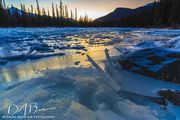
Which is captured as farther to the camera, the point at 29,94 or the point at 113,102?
the point at 29,94

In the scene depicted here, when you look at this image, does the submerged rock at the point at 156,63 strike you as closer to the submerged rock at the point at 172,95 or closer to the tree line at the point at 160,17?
the submerged rock at the point at 172,95

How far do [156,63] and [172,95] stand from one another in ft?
5.73

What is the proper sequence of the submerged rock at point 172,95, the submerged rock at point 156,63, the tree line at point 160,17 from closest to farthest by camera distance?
the submerged rock at point 172,95, the submerged rock at point 156,63, the tree line at point 160,17

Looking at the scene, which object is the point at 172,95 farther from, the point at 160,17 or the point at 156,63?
the point at 160,17

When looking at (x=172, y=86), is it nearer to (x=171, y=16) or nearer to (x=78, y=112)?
(x=78, y=112)

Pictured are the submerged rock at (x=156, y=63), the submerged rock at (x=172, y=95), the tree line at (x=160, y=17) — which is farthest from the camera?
the tree line at (x=160, y=17)

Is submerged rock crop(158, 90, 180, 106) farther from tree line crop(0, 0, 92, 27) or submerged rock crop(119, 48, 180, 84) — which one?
tree line crop(0, 0, 92, 27)

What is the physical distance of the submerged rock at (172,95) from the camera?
309 cm

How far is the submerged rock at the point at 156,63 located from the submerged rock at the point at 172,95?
0.80 m

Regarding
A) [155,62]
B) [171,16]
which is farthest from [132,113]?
[171,16]

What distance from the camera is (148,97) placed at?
3.24 meters

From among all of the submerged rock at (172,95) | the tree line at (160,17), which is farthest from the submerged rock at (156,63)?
the tree line at (160,17)

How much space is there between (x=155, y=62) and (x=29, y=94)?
3.21m

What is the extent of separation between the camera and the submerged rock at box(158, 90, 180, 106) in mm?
3094
